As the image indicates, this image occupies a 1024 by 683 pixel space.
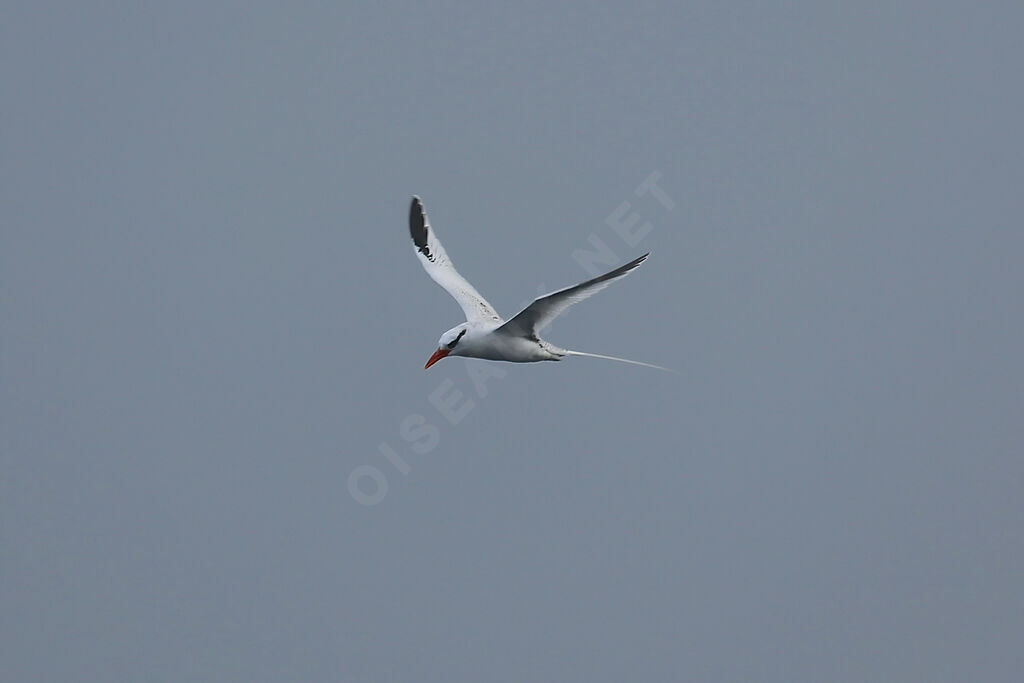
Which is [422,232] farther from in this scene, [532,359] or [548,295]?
[548,295]

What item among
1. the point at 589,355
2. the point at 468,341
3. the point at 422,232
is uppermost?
the point at 422,232

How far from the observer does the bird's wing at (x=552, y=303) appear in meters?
18.9

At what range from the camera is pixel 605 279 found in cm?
1892

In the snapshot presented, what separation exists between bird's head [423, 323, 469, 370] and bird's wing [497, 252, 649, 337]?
3.23 feet

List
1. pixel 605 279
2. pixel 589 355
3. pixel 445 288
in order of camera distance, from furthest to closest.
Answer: pixel 445 288, pixel 589 355, pixel 605 279

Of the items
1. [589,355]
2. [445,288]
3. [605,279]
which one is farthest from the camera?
[445,288]

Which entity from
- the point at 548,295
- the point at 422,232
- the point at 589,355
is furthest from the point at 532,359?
the point at 422,232

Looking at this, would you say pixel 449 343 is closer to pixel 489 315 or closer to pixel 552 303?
pixel 489 315

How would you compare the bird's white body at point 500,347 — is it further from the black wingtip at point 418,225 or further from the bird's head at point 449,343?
the black wingtip at point 418,225

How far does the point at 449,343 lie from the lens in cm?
2231

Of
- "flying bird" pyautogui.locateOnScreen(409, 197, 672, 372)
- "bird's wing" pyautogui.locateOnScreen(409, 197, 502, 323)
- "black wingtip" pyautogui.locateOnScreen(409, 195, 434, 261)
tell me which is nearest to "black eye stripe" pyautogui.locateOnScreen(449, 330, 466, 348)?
"flying bird" pyautogui.locateOnScreen(409, 197, 672, 372)

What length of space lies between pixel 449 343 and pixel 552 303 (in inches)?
110

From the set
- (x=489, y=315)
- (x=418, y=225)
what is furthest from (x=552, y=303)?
(x=418, y=225)

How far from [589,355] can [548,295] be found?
7.92 ft
